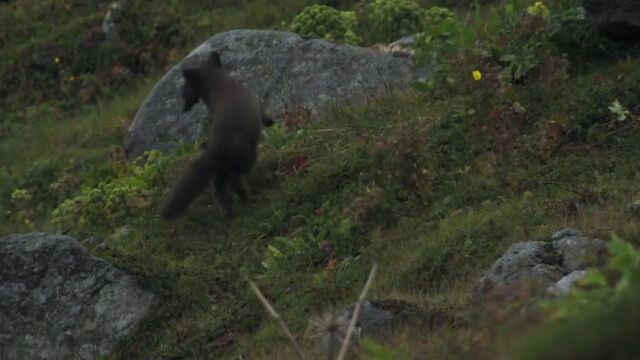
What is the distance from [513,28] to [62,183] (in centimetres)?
601

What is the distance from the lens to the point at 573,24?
1291cm

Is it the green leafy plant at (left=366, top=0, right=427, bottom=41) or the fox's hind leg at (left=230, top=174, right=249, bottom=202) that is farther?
the green leafy plant at (left=366, top=0, right=427, bottom=41)

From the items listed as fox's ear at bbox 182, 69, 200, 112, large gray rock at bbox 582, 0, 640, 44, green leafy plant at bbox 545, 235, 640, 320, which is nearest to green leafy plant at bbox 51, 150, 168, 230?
fox's ear at bbox 182, 69, 200, 112

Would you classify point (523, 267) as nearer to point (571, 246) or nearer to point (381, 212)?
point (571, 246)

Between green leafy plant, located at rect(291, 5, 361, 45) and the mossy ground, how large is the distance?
325 centimetres

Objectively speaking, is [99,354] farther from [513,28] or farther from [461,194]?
[513,28]

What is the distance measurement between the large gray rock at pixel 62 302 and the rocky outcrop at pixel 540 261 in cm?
336

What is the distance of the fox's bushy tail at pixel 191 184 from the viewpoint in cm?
1188

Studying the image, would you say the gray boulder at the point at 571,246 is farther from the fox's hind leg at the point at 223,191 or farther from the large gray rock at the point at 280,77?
the large gray rock at the point at 280,77

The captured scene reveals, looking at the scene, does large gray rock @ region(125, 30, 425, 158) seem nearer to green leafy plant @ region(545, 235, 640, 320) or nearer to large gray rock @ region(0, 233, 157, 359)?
large gray rock @ region(0, 233, 157, 359)

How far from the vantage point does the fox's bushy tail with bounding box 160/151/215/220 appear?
39.0 ft

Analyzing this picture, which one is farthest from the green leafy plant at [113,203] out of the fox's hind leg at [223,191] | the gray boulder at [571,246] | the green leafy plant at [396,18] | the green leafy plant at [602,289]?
the green leafy plant at [602,289]

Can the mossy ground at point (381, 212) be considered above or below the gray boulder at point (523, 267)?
below

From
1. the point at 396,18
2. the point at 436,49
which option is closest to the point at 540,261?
the point at 436,49
